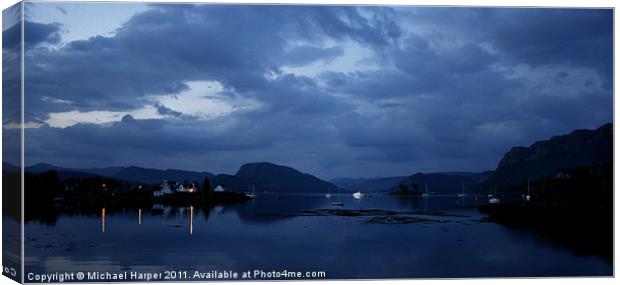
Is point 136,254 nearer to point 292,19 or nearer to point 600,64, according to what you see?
point 292,19

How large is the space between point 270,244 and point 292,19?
545cm

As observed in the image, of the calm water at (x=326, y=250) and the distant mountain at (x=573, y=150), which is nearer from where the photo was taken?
the calm water at (x=326, y=250)

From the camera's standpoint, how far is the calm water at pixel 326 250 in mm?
12461

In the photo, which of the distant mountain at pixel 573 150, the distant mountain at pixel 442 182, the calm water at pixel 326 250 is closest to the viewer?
the calm water at pixel 326 250

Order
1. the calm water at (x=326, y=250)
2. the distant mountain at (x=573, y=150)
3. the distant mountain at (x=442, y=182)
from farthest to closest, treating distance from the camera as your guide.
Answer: the distant mountain at (x=442, y=182) < the distant mountain at (x=573, y=150) < the calm water at (x=326, y=250)

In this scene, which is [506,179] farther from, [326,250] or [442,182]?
[326,250]

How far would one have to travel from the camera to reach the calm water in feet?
40.9

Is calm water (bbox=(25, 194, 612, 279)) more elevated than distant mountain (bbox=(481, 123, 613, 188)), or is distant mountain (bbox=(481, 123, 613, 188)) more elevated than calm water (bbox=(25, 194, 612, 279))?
distant mountain (bbox=(481, 123, 613, 188))

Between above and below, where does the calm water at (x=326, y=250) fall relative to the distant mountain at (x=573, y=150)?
below

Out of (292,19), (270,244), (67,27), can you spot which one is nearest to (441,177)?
(270,244)

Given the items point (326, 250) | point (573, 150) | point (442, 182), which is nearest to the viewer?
point (326, 250)

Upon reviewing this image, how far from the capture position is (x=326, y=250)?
14.0 metres

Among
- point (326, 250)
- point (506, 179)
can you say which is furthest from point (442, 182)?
point (326, 250)

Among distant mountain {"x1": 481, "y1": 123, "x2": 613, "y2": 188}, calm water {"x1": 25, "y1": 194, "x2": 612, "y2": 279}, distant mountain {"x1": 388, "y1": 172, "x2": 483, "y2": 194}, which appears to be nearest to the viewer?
calm water {"x1": 25, "y1": 194, "x2": 612, "y2": 279}
